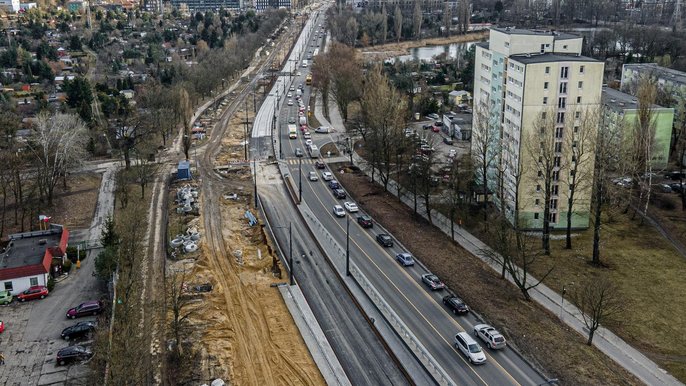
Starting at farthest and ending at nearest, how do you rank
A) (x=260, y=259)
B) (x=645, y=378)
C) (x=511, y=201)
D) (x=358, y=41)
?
(x=358, y=41)
(x=511, y=201)
(x=260, y=259)
(x=645, y=378)

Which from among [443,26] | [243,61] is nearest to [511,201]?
[243,61]

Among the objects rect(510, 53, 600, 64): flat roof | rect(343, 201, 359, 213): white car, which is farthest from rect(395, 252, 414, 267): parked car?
rect(510, 53, 600, 64): flat roof

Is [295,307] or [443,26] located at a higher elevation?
[443,26]

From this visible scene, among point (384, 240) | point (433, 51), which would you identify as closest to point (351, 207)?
point (384, 240)

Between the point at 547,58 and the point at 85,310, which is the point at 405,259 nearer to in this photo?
the point at 547,58

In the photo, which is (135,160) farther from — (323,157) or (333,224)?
(333,224)
